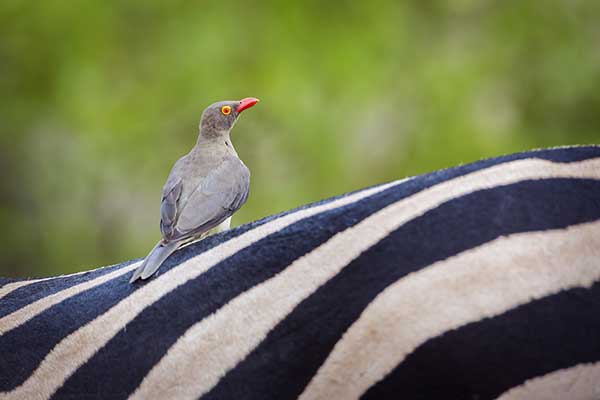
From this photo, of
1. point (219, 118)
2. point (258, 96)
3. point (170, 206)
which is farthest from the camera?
point (258, 96)

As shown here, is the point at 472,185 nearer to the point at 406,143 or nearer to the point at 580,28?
the point at 406,143

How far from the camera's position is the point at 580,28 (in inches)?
86.6

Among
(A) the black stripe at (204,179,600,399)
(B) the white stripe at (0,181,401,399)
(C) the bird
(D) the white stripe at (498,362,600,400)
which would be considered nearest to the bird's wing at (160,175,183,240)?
(C) the bird

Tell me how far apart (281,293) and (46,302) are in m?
0.26

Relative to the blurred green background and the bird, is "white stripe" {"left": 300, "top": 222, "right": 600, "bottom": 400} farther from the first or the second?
the blurred green background

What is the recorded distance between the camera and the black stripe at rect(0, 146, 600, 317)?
20.7 inches

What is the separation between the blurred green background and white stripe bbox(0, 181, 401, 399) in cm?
149

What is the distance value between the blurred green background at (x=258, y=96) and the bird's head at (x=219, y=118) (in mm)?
1066

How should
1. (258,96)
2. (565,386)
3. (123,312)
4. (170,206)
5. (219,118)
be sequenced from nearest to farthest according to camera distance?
(565,386)
(123,312)
(170,206)
(219,118)
(258,96)

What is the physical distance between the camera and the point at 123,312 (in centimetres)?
58

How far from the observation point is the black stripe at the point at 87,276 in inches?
20.7

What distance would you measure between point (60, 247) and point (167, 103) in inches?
20.3

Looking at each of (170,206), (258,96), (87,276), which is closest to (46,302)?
(87,276)

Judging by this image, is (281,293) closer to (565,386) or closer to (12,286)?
(565,386)
